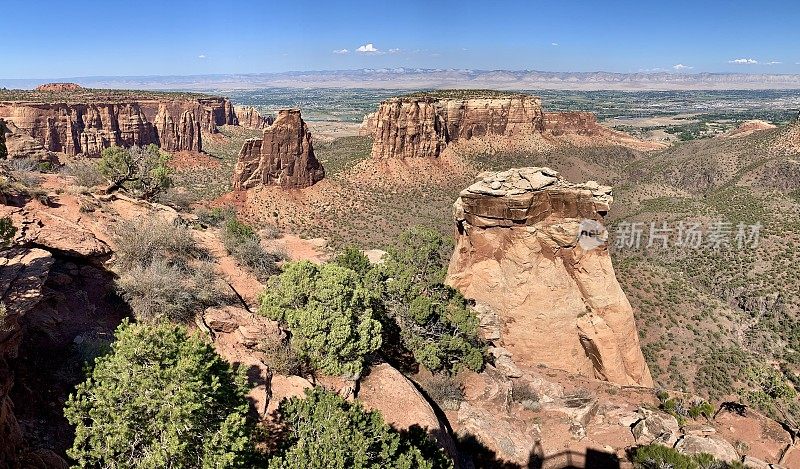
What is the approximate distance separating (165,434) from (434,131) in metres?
69.0

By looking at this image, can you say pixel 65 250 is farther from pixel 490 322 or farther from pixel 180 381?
pixel 490 322

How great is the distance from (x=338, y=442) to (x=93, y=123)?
297ft

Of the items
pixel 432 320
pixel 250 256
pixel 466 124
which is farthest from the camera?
pixel 466 124

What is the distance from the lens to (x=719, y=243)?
1784 inches

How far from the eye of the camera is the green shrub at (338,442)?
989 cm

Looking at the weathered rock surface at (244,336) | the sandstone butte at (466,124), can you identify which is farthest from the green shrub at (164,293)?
the sandstone butte at (466,124)

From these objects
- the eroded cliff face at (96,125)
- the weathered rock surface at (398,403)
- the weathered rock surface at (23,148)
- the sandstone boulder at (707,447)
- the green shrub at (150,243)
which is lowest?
the sandstone boulder at (707,447)

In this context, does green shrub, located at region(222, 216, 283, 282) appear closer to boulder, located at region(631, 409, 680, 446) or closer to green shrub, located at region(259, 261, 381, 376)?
green shrub, located at region(259, 261, 381, 376)

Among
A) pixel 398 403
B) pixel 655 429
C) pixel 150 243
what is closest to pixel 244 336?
pixel 398 403

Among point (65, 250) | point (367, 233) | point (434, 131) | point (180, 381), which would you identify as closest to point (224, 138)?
point (434, 131)

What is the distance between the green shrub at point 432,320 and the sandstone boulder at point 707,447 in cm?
787

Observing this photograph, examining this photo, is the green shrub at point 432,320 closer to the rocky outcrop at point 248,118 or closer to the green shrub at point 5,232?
the green shrub at point 5,232

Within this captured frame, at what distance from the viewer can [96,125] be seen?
80438 millimetres

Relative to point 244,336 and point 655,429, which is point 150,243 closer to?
point 244,336
